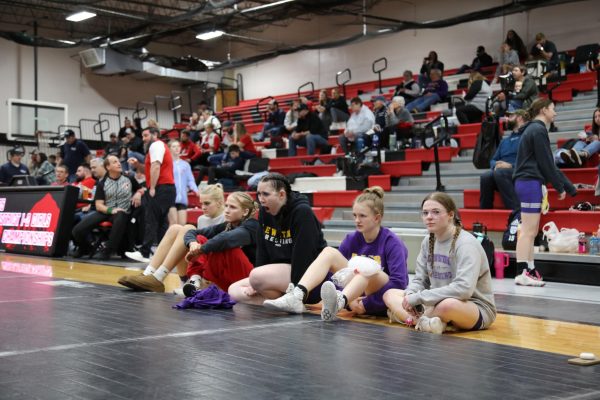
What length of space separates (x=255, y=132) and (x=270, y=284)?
15117mm

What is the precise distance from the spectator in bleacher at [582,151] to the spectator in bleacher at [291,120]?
7.31 meters

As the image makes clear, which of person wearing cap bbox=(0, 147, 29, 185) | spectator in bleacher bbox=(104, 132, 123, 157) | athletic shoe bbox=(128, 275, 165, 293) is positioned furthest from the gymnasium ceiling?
athletic shoe bbox=(128, 275, 165, 293)

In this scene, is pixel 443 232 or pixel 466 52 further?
pixel 466 52

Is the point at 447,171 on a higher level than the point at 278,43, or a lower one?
lower

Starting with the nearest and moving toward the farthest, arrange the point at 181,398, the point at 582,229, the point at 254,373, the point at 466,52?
the point at 181,398
the point at 254,373
the point at 582,229
the point at 466,52

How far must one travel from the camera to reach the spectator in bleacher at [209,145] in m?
15.2

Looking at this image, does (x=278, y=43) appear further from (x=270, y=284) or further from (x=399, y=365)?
(x=399, y=365)

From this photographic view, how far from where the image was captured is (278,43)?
25047 millimetres

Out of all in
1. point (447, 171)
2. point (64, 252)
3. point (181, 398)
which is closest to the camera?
point (181, 398)

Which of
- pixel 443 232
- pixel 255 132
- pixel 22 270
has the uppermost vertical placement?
pixel 255 132

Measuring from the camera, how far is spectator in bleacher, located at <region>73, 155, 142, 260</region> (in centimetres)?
965

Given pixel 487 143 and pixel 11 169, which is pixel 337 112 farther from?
pixel 11 169

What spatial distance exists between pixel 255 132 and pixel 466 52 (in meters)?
6.02

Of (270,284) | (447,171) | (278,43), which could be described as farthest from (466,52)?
(270,284)
